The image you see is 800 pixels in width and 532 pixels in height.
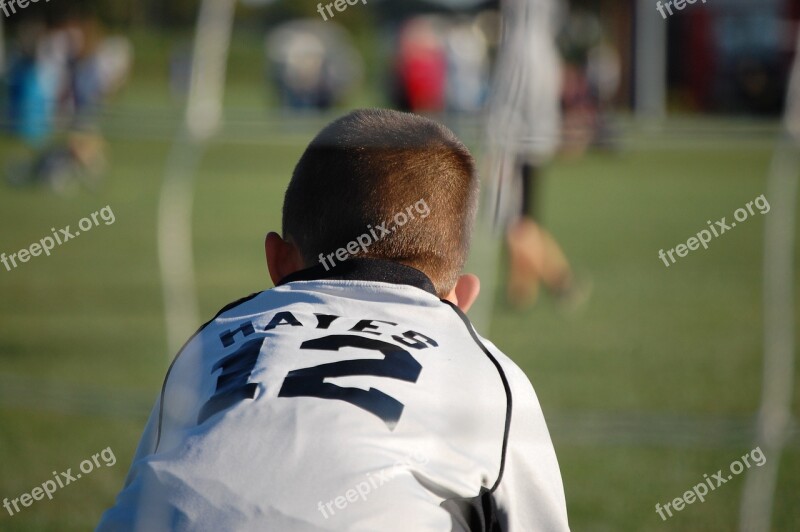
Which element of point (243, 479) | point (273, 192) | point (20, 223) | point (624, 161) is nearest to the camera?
point (243, 479)

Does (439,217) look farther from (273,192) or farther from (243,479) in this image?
(273,192)

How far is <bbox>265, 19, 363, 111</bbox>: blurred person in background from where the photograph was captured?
907 inches

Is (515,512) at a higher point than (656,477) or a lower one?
higher

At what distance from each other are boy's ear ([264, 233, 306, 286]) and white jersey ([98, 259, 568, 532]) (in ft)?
0.44

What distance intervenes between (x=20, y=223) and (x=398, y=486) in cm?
945

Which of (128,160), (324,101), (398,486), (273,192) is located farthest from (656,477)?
(324,101)

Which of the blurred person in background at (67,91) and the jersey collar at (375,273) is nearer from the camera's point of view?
the jersey collar at (375,273)

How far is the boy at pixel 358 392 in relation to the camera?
4.11 ft

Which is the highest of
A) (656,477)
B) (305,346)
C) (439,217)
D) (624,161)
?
(439,217)

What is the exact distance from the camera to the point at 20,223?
9.87 meters

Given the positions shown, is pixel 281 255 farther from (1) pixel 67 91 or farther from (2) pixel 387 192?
(1) pixel 67 91

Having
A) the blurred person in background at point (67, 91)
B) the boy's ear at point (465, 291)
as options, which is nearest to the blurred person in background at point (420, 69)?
the blurred person in background at point (67, 91)

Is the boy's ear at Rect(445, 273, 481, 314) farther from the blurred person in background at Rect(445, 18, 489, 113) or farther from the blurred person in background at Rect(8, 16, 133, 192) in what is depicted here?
the blurred person in background at Rect(445, 18, 489, 113)

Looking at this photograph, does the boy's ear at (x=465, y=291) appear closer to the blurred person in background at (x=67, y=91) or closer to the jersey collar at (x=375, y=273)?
the jersey collar at (x=375, y=273)
